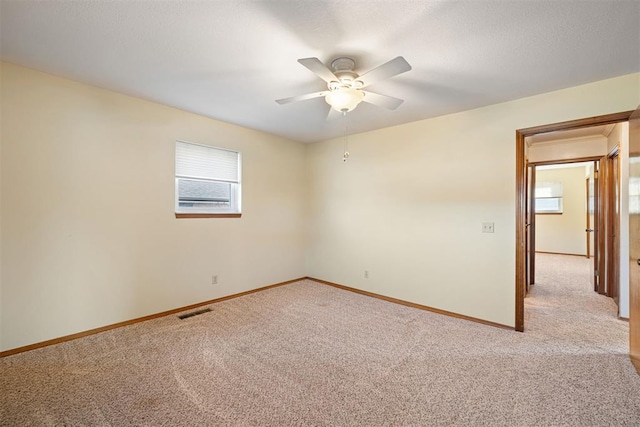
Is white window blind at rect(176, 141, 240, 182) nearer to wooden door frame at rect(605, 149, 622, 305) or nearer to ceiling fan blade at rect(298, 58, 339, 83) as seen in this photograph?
ceiling fan blade at rect(298, 58, 339, 83)

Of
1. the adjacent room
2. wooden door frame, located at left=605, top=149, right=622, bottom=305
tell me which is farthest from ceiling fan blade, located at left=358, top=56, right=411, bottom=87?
wooden door frame, located at left=605, top=149, right=622, bottom=305

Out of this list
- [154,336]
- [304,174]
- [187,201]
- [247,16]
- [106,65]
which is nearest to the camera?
[247,16]

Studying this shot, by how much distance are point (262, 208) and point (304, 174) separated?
111 cm

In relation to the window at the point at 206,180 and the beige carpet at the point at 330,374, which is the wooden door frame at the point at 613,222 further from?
the window at the point at 206,180

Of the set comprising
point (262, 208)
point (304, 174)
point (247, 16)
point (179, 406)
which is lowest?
point (179, 406)

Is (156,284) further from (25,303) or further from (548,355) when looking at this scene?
(548,355)

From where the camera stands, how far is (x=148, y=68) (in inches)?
93.7

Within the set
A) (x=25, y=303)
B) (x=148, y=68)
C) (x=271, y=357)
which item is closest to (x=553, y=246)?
(x=271, y=357)

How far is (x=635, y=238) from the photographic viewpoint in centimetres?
218

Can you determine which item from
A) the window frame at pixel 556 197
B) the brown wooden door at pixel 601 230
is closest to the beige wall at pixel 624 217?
the brown wooden door at pixel 601 230

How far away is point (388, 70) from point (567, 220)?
883cm

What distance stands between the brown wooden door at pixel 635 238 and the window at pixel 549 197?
695 centimetres

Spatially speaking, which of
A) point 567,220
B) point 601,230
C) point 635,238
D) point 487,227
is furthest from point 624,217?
point 567,220

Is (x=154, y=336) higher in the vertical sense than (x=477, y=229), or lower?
lower
